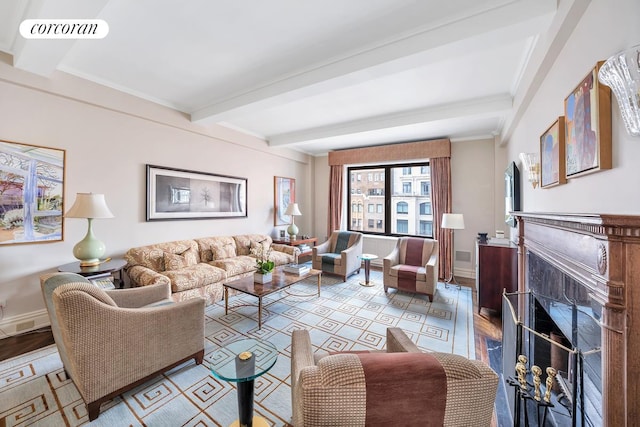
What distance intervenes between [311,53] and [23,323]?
4040mm

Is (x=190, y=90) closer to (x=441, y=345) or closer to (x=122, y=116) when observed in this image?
(x=122, y=116)

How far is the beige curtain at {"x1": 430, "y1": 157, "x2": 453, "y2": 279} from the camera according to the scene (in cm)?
470

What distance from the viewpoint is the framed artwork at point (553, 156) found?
1699 millimetres

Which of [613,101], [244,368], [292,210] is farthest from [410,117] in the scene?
[244,368]

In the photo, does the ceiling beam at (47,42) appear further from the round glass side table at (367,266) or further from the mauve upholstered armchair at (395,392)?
the round glass side table at (367,266)

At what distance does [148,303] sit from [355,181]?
15.9ft

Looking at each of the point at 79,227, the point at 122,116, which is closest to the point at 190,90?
the point at 122,116

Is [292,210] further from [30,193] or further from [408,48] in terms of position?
[408,48]

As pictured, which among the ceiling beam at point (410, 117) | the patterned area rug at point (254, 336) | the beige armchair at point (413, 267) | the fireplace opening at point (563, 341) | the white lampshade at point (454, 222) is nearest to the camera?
the fireplace opening at point (563, 341)

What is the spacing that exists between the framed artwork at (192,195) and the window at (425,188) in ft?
12.1

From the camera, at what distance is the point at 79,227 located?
2.96 metres

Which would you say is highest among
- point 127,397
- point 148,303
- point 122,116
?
point 122,116

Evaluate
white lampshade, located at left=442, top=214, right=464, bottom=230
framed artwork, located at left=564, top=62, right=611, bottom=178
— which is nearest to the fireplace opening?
framed artwork, located at left=564, top=62, right=611, bottom=178

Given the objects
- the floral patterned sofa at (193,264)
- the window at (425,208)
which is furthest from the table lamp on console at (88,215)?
the window at (425,208)
